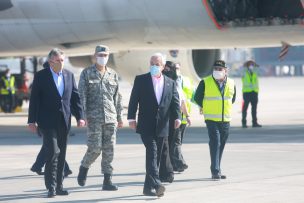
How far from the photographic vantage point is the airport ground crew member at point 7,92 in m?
32.1

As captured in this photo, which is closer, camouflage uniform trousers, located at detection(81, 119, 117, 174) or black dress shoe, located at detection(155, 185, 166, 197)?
black dress shoe, located at detection(155, 185, 166, 197)

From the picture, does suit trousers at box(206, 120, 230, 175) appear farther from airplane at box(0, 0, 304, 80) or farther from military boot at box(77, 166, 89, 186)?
airplane at box(0, 0, 304, 80)

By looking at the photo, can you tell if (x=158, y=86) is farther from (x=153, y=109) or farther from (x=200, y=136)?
(x=200, y=136)

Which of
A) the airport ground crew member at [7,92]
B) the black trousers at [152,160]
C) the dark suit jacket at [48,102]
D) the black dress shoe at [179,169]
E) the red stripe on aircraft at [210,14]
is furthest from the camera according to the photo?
the airport ground crew member at [7,92]

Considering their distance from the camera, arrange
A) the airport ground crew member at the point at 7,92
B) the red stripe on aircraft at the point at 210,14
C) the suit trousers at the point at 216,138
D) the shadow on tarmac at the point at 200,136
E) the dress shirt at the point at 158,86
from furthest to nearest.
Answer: the airport ground crew member at the point at 7,92
the red stripe on aircraft at the point at 210,14
the shadow on tarmac at the point at 200,136
the suit trousers at the point at 216,138
the dress shirt at the point at 158,86

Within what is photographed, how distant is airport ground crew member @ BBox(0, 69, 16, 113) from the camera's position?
1263 inches

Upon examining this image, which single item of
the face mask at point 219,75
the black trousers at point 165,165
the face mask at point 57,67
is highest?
the face mask at point 57,67

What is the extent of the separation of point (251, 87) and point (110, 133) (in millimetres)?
11868

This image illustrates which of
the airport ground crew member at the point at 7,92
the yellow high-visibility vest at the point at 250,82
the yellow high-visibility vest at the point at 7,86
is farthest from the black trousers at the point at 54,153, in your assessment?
the yellow high-visibility vest at the point at 7,86

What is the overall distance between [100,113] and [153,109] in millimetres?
755

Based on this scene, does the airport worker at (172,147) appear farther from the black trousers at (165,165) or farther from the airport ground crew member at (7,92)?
the airport ground crew member at (7,92)

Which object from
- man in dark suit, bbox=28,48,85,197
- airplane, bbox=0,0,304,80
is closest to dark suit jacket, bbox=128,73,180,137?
man in dark suit, bbox=28,48,85,197

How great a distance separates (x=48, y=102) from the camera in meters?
12.5

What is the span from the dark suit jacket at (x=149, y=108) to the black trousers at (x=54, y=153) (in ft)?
3.16
